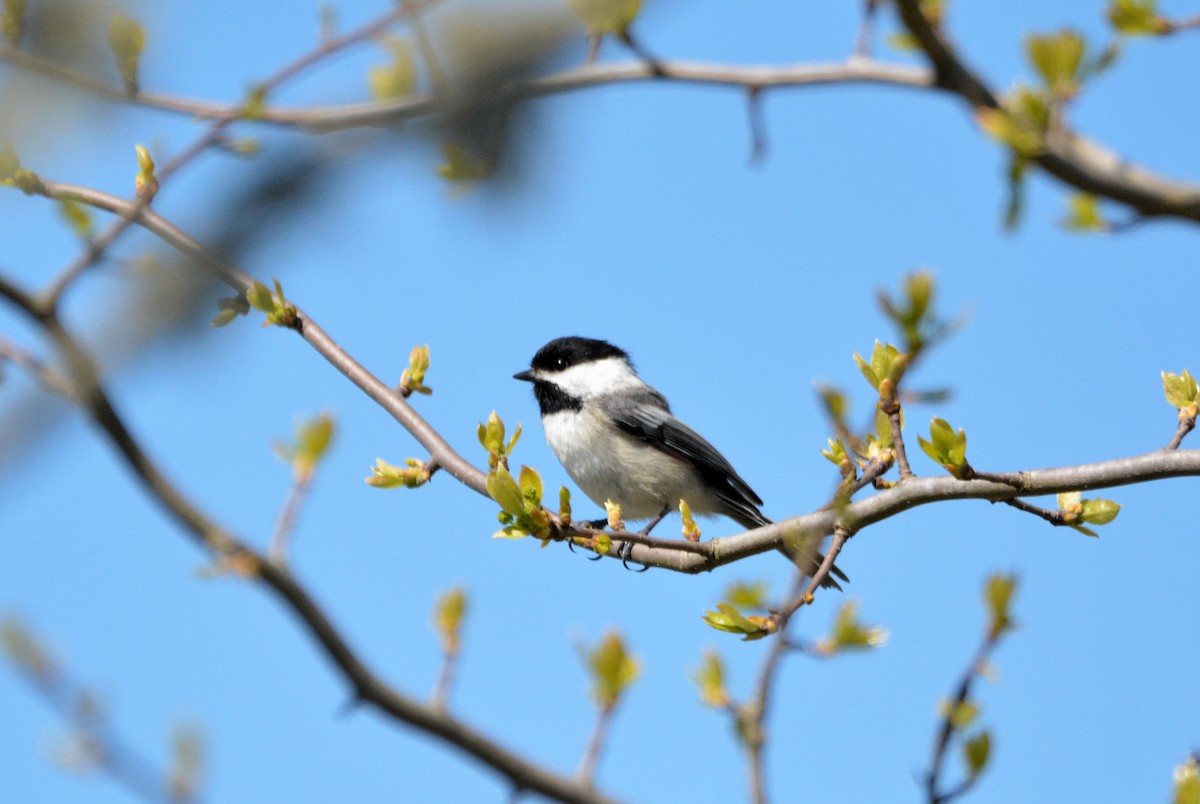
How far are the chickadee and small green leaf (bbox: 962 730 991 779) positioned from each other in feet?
12.1

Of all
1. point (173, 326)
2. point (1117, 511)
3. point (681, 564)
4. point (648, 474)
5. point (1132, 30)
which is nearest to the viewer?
point (173, 326)

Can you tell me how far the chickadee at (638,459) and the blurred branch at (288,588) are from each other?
156 inches

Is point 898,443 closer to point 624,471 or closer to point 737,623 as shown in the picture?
point 737,623

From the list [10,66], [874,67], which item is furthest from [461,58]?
[874,67]

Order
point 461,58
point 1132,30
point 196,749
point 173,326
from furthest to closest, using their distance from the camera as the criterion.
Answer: point 196,749 → point 1132,30 → point 461,58 → point 173,326

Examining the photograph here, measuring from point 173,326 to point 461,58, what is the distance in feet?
1.48

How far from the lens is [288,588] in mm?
1482

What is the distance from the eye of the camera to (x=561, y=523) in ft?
9.88

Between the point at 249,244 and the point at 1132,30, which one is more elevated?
the point at 1132,30

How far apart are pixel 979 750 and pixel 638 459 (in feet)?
12.6

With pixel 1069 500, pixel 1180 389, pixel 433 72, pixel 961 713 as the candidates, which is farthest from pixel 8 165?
pixel 1180 389

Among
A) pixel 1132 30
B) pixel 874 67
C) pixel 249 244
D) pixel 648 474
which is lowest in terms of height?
pixel 249 244

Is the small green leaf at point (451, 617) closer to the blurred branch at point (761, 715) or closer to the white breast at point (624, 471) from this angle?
the blurred branch at point (761, 715)

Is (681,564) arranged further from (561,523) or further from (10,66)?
(10,66)
